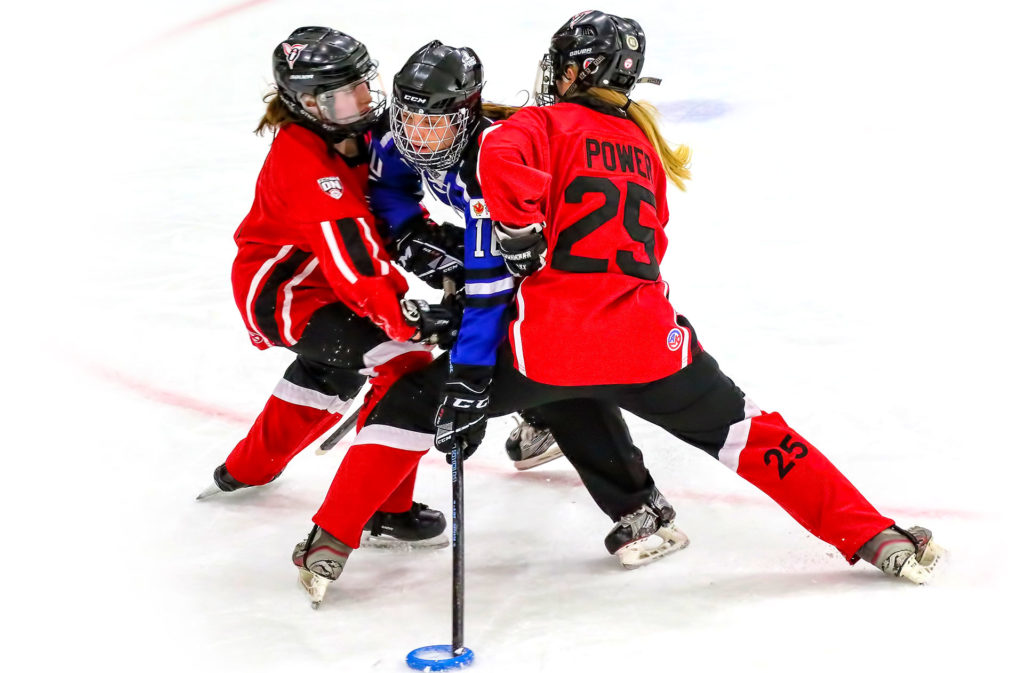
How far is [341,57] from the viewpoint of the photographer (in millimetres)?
2295

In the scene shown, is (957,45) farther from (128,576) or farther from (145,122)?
(128,576)

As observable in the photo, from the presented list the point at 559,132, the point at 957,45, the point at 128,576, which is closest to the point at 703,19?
the point at 957,45

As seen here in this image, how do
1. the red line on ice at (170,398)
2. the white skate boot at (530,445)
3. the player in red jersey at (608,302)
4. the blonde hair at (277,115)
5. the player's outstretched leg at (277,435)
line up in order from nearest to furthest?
1. the player in red jersey at (608,302)
2. the blonde hair at (277,115)
3. the player's outstretched leg at (277,435)
4. the white skate boot at (530,445)
5. the red line on ice at (170,398)

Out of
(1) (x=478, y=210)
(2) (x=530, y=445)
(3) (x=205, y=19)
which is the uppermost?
(3) (x=205, y=19)

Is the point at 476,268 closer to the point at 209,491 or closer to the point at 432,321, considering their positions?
the point at 432,321

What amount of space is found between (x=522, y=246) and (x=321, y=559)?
2.57 ft

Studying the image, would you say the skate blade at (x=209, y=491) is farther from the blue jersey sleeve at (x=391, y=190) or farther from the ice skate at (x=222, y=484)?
the blue jersey sleeve at (x=391, y=190)

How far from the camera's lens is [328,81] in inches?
90.0

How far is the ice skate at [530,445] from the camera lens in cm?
293

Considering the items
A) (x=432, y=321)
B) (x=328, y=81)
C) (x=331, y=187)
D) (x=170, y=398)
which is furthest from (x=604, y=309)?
(x=170, y=398)

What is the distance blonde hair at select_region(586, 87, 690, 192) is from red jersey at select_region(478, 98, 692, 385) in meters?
0.10

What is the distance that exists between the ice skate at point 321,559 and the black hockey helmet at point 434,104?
2.60ft

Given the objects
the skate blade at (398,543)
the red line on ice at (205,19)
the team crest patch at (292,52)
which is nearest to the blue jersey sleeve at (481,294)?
the team crest patch at (292,52)

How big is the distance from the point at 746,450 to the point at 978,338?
1.51 metres
